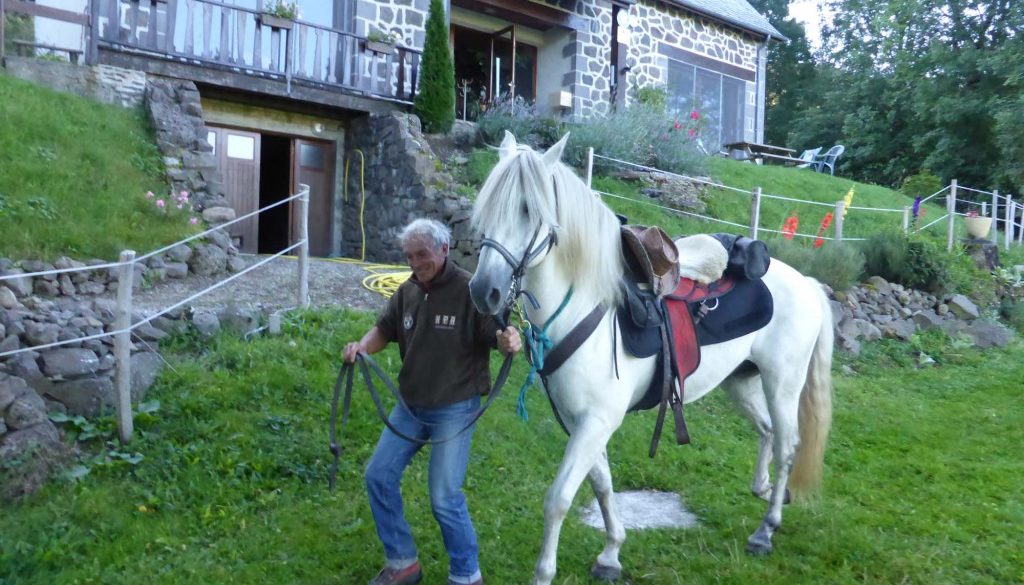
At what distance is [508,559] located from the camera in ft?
12.2

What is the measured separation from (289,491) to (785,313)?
9.34 ft

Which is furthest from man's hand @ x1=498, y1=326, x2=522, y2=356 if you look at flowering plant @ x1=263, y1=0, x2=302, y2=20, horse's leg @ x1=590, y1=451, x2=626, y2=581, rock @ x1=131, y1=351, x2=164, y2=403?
flowering plant @ x1=263, y1=0, x2=302, y2=20

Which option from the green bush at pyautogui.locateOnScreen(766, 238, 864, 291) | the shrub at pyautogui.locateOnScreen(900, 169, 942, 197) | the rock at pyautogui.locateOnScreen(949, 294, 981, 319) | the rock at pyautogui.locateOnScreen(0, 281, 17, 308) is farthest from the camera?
the shrub at pyautogui.locateOnScreen(900, 169, 942, 197)

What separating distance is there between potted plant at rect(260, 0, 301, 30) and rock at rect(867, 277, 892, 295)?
824 cm

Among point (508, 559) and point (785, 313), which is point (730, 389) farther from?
point (508, 559)

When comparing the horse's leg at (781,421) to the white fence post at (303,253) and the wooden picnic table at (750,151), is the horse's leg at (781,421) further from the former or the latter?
the wooden picnic table at (750,151)

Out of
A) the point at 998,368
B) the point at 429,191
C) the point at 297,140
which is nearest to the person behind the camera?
the point at 998,368

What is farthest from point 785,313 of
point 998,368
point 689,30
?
point 689,30

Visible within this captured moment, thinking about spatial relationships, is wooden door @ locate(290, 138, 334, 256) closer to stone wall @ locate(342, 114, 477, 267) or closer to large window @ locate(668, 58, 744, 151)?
stone wall @ locate(342, 114, 477, 267)

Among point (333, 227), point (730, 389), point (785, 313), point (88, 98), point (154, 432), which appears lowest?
point (154, 432)

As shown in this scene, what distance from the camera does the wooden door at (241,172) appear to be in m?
10.4

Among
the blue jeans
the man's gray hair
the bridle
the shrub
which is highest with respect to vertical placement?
the shrub

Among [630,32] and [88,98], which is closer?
[88,98]

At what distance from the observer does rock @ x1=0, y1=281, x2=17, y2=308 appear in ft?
17.3
